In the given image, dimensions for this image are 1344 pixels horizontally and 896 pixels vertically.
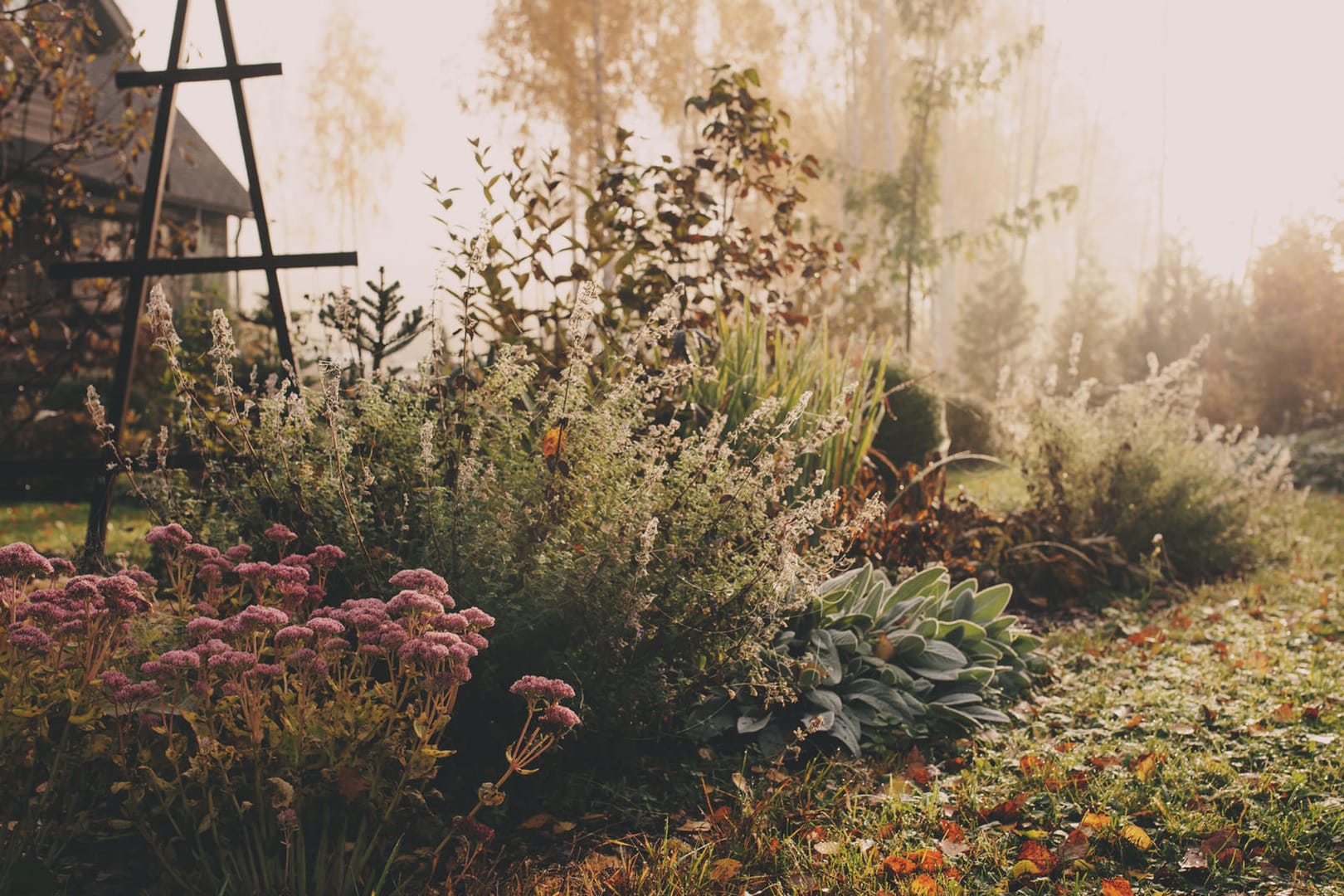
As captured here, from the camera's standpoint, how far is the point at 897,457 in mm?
8766

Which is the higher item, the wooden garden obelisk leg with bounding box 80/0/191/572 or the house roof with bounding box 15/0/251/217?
the house roof with bounding box 15/0/251/217

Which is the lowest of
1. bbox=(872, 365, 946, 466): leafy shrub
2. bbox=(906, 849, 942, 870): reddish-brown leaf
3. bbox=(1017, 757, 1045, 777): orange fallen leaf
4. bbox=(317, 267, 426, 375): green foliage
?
bbox=(1017, 757, 1045, 777): orange fallen leaf

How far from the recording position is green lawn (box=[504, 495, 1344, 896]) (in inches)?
97.0

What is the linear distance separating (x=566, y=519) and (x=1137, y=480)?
4.28 metres

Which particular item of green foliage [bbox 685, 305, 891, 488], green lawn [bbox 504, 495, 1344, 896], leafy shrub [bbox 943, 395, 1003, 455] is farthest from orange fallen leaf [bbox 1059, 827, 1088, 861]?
leafy shrub [bbox 943, 395, 1003, 455]

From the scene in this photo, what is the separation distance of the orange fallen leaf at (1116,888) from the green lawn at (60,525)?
5.40 meters

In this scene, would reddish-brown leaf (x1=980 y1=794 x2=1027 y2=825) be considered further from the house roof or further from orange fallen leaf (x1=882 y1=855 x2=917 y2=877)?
the house roof

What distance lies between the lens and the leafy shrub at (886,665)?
10.5ft

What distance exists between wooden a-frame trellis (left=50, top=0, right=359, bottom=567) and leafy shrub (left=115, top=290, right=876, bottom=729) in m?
0.94

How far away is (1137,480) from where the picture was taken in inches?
234

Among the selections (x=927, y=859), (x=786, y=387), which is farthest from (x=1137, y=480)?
(x=927, y=859)

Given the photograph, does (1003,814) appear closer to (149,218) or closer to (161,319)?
(161,319)

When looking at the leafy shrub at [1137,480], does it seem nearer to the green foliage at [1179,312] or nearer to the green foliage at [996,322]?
the green foliage at [1179,312]

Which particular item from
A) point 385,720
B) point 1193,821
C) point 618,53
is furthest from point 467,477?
point 618,53
